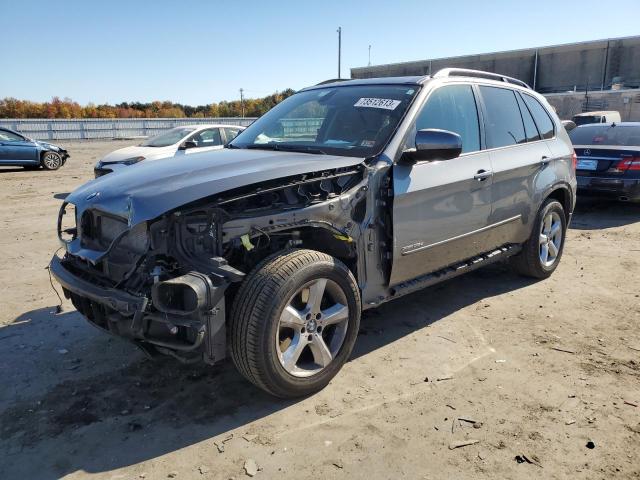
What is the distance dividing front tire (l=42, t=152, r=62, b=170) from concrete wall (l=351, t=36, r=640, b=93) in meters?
42.0

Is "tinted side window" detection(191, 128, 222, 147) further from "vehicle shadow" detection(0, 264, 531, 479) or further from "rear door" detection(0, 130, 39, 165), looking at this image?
"vehicle shadow" detection(0, 264, 531, 479)

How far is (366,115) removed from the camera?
408 cm

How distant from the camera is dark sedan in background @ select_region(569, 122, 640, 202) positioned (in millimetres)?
8516

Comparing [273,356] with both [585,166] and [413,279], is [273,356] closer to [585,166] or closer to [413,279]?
[413,279]

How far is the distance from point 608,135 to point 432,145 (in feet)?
23.6

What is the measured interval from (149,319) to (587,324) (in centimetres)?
359

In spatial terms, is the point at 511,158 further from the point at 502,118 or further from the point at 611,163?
the point at 611,163

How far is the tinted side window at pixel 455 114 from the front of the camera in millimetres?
4055

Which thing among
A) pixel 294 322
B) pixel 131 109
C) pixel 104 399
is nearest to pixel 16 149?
pixel 104 399

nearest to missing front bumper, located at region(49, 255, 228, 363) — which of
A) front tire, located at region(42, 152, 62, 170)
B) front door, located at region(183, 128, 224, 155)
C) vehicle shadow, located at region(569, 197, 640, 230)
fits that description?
vehicle shadow, located at region(569, 197, 640, 230)

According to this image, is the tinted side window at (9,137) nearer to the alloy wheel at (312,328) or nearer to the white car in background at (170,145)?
the white car in background at (170,145)

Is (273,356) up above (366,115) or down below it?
below

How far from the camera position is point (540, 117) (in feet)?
17.9

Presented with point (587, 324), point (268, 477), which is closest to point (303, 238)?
point (268, 477)
